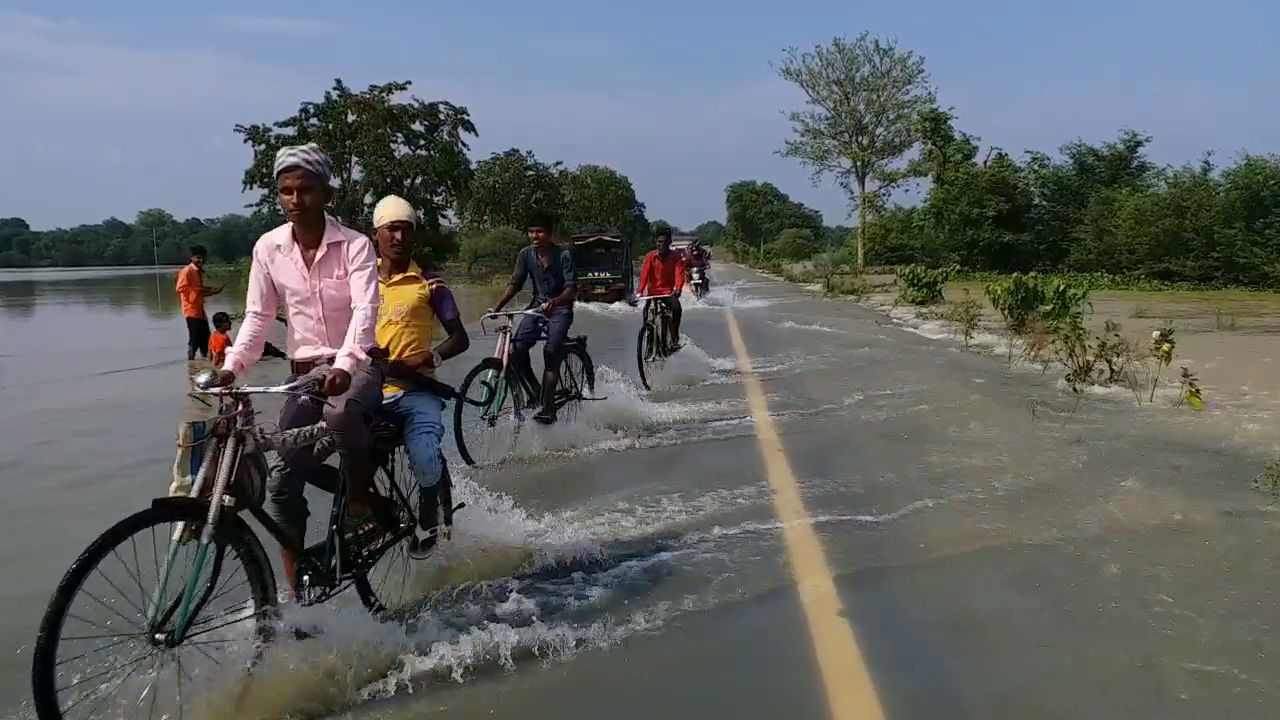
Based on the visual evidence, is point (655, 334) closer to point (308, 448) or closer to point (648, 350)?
point (648, 350)

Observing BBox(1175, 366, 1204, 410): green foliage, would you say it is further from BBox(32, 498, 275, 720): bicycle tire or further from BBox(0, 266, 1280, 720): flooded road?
BBox(32, 498, 275, 720): bicycle tire

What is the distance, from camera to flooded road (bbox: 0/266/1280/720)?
3559 millimetres

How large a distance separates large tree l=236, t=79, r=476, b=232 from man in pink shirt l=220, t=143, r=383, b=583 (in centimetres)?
3219

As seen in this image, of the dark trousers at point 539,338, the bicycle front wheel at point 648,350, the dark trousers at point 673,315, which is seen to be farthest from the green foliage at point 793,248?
the dark trousers at point 539,338

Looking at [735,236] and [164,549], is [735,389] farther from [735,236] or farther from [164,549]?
[735,236]

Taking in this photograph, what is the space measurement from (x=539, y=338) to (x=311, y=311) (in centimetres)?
428

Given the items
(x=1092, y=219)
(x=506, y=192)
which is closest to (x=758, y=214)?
(x=506, y=192)

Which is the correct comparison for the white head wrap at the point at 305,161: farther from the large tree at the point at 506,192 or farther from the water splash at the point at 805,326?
the large tree at the point at 506,192

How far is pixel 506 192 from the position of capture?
205 ft

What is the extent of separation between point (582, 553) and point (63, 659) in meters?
2.68

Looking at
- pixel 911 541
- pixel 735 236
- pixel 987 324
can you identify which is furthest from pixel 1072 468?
pixel 735 236

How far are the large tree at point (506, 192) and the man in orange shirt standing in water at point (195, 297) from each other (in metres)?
47.1

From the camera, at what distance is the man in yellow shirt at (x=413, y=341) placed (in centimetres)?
441

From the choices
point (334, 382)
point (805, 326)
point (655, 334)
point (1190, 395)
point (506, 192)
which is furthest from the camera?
point (506, 192)
